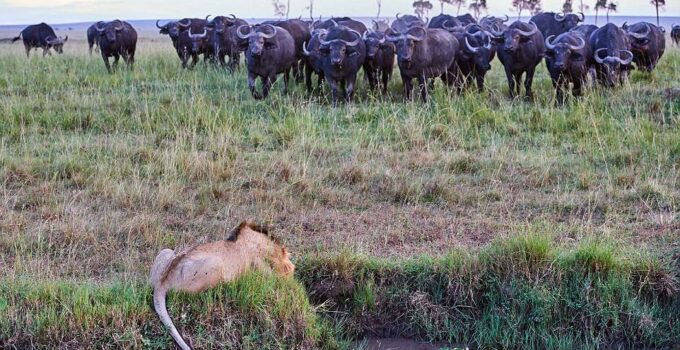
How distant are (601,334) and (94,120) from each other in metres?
7.02

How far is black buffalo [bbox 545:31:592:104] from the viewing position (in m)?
12.0

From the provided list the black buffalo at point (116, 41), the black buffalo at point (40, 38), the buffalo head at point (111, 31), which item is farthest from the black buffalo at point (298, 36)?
the black buffalo at point (40, 38)

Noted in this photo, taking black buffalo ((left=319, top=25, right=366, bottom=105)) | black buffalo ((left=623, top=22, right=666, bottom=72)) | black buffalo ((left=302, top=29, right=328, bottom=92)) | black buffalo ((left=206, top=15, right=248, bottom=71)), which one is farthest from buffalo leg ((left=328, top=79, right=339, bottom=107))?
black buffalo ((left=623, top=22, right=666, bottom=72))

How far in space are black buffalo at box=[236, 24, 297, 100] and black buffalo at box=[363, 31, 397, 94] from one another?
1259 mm

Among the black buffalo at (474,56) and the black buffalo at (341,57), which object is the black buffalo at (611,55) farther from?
the black buffalo at (341,57)

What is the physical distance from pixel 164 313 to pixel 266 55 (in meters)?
8.38

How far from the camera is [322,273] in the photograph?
20.1 feet

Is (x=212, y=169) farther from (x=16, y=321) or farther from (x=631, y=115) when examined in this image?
(x=631, y=115)

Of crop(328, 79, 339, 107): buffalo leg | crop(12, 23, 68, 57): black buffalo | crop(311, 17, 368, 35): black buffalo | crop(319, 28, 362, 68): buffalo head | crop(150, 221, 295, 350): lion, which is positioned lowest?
crop(12, 23, 68, 57): black buffalo

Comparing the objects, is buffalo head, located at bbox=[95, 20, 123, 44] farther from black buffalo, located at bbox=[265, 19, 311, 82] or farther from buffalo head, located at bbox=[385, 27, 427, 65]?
buffalo head, located at bbox=[385, 27, 427, 65]

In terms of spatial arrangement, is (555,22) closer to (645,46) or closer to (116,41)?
(645,46)

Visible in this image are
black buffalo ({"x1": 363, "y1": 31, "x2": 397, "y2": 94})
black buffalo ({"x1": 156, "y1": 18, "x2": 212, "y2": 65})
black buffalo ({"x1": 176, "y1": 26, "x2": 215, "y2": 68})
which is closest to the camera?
black buffalo ({"x1": 363, "y1": 31, "x2": 397, "y2": 94})

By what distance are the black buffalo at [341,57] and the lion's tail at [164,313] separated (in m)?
7.19

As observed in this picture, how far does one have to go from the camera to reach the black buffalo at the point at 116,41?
1767 cm
